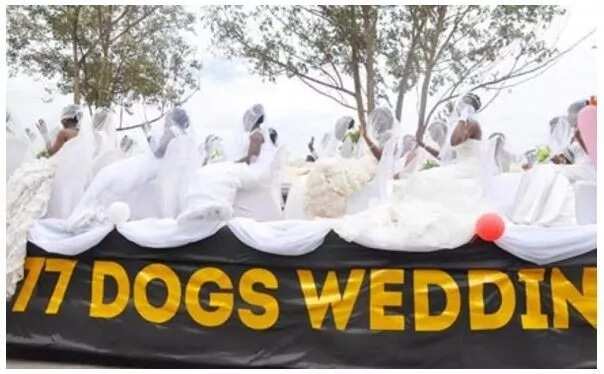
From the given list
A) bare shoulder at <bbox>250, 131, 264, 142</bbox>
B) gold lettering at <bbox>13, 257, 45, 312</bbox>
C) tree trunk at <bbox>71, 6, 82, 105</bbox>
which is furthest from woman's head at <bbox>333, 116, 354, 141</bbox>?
tree trunk at <bbox>71, 6, 82, 105</bbox>

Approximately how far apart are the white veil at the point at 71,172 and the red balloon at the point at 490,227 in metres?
2.56

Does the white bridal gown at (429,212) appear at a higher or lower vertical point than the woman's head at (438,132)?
lower

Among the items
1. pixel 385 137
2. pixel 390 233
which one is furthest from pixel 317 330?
pixel 385 137

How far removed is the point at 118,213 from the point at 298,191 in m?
1.34

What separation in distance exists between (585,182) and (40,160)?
367cm

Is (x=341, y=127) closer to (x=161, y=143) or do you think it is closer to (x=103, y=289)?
(x=161, y=143)

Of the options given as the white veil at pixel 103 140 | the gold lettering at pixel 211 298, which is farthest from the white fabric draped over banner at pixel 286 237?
the white veil at pixel 103 140

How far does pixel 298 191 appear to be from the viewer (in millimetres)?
5527

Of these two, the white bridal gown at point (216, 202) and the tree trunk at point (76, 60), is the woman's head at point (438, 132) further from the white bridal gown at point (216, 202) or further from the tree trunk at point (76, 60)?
the tree trunk at point (76, 60)

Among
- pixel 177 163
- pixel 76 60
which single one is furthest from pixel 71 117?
pixel 76 60

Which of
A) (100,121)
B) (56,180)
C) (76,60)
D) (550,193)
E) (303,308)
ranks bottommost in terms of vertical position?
(303,308)

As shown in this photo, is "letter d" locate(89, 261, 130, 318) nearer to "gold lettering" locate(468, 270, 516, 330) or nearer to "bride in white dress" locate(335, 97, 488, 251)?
"bride in white dress" locate(335, 97, 488, 251)

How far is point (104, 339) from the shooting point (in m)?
4.66

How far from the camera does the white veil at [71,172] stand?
16.7 feet
